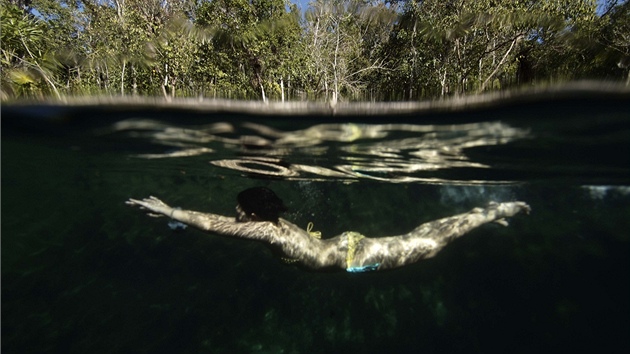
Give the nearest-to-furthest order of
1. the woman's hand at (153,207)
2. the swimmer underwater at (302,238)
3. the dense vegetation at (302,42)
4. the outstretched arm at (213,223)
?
the woman's hand at (153,207) < the outstretched arm at (213,223) < the swimmer underwater at (302,238) < the dense vegetation at (302,42)

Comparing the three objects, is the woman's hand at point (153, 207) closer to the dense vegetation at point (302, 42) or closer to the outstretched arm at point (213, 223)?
the outstretched arm at point (213, 223)

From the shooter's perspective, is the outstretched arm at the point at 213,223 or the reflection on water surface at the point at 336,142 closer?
the outstretched arm at the point at 213,223

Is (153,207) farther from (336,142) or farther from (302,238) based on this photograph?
(336,142)

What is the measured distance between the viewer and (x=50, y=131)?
838 centimetres

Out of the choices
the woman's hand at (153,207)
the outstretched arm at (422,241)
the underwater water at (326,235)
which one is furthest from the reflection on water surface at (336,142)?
the woman's hand at (153,207)

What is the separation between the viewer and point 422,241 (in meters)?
8.25

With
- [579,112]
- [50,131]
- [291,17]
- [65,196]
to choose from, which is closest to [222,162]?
[50,131]

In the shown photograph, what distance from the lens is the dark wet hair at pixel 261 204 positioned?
6621 millimetres

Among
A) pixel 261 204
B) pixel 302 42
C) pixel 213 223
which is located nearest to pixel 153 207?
pixel 213 223

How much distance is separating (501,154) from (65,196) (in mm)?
30863

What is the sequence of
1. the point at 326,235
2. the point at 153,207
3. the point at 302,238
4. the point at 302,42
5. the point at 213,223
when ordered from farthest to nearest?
Answer: the point at 302,42 < the point at 326,235 < the point at 302,238 < the point at 213,223 < the point at 153,207

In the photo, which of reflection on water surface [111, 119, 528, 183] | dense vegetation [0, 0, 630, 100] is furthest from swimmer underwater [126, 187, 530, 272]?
dense vegetation [0, 0, 630, 100]

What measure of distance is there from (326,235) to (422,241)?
12.1m

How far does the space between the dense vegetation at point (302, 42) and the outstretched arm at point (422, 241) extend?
6.80 meters
